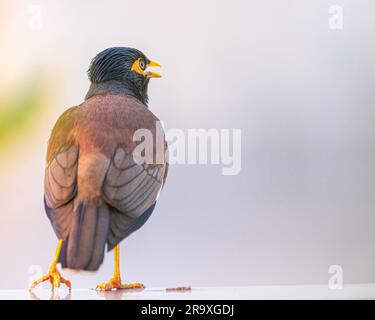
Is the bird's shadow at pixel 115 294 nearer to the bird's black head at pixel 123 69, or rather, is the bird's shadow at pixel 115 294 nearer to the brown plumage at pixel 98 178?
the brown plumage at pixel 98 178

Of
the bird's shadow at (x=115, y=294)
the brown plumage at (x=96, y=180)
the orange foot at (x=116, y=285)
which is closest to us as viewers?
the bird's shadow at (x=115, y=294)

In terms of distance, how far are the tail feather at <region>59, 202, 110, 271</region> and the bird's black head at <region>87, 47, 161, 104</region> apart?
91cm

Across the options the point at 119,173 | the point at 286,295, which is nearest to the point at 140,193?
the point at 119,173

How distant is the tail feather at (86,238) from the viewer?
1.83 metres

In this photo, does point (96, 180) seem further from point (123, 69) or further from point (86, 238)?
point (123, 69)

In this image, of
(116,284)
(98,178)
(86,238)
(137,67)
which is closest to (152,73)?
(137,67)

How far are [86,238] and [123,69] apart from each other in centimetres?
108

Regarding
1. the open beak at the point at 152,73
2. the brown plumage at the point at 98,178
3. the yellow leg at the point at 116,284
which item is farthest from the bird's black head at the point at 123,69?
the yellow leg at the point at 116,284

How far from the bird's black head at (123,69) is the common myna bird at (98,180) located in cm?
12

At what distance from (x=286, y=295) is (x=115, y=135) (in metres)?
0.86

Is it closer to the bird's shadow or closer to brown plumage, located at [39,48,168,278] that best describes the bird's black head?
brown plumage, located at [39,48,168,278]

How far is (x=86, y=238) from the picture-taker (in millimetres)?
1868
